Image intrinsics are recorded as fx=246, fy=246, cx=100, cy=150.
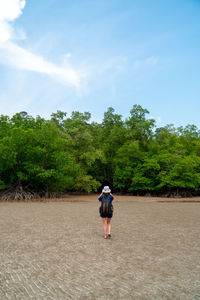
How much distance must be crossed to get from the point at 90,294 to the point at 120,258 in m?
2.24

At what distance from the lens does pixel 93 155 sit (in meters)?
37.3

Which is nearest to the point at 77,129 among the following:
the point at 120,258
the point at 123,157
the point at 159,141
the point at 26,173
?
the point at 123,157

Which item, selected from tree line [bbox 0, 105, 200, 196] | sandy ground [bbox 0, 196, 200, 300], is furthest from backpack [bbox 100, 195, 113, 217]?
tree line [bbox 0, 105, 200, 196]

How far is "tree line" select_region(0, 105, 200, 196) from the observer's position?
26281mm

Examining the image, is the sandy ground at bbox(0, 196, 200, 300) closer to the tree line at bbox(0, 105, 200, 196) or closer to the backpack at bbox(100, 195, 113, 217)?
the backpack at bbox(100, 195, 113, 217)

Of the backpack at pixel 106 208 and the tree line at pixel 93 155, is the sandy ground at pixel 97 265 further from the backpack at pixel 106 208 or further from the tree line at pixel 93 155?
the tree line at pixel 93 155

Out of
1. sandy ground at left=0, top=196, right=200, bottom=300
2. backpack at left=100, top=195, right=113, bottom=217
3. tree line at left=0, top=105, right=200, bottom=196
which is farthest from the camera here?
tree line at left=0, top=105, right=200, bottom=196

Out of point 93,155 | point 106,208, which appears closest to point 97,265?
point 106,208

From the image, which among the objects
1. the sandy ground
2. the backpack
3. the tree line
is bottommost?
the sandy ground

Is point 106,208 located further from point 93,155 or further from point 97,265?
point 93,155

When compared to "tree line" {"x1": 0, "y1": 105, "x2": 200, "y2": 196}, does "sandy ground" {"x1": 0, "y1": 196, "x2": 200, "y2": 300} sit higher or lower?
lower

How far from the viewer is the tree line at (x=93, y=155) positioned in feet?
86.2

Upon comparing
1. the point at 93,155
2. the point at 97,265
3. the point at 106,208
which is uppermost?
the point at 93,155

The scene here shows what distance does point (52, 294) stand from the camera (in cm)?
416
